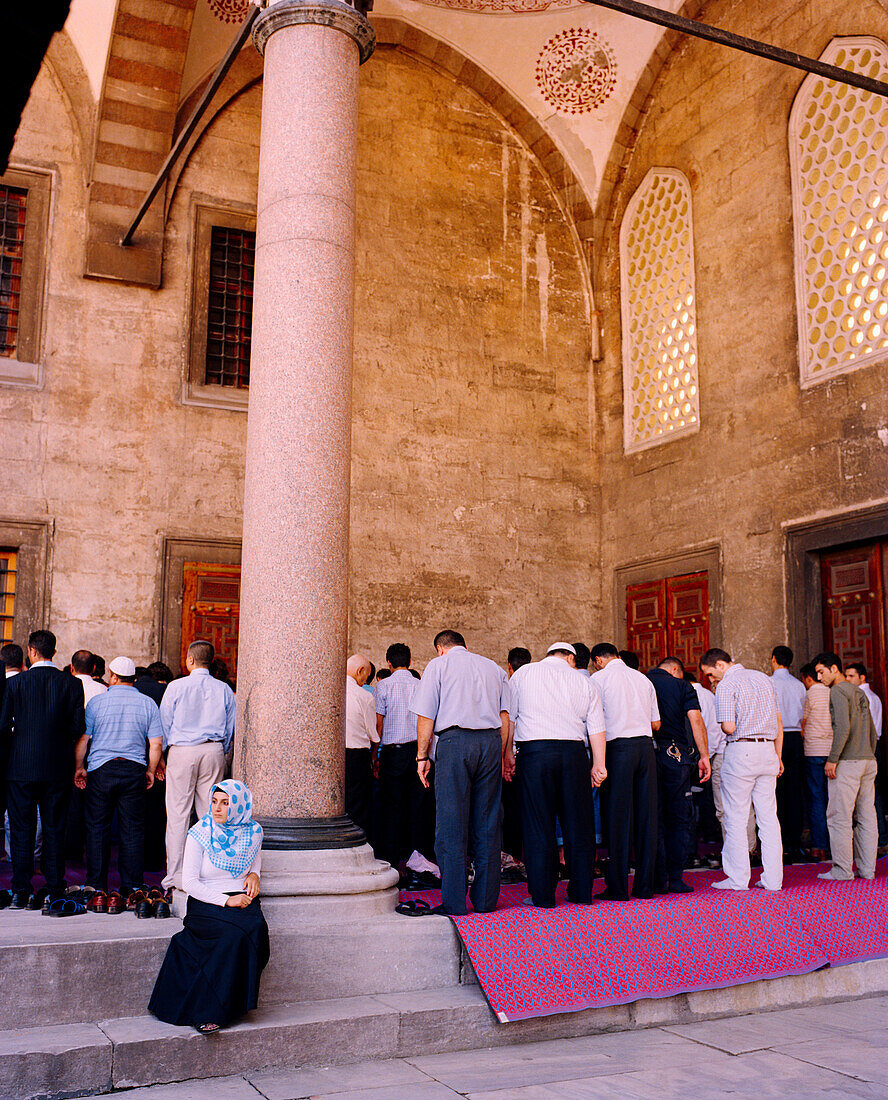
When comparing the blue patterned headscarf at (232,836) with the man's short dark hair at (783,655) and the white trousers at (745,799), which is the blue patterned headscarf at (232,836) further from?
the man's short dark hair at (783,655)

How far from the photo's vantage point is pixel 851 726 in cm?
759

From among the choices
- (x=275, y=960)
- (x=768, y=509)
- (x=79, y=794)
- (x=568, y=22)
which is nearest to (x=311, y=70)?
(x=275, y=960)

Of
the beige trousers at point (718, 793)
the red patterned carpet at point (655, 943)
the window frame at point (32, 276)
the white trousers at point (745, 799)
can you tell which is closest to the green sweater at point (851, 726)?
the white trousers at point (745, 799)

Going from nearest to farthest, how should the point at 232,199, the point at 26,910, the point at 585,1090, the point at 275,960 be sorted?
1. the point at 585,1090
2. the point at 275,960
3. the point at 26,910
4. the point at 232,199

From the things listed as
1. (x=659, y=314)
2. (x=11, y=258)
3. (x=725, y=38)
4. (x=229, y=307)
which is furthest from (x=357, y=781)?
(x=659, y=314)

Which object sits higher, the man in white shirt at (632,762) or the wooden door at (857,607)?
the wooden door at (857,607)

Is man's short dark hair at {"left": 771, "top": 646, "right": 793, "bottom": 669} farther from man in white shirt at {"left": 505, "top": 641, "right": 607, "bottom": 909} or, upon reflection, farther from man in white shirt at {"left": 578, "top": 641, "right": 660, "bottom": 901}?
man in white shirt at {"left": 505, "top": 641, "right": 607, "bottom": 909}

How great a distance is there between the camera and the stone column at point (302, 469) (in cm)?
538

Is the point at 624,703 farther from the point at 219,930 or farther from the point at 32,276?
the point at 32,276

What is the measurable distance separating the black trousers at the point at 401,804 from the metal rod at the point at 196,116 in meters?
4.71

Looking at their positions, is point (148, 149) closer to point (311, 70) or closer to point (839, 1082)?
point (311, 70)

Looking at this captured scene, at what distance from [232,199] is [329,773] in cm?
840

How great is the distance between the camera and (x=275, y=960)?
16.0ft

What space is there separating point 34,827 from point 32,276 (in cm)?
672
